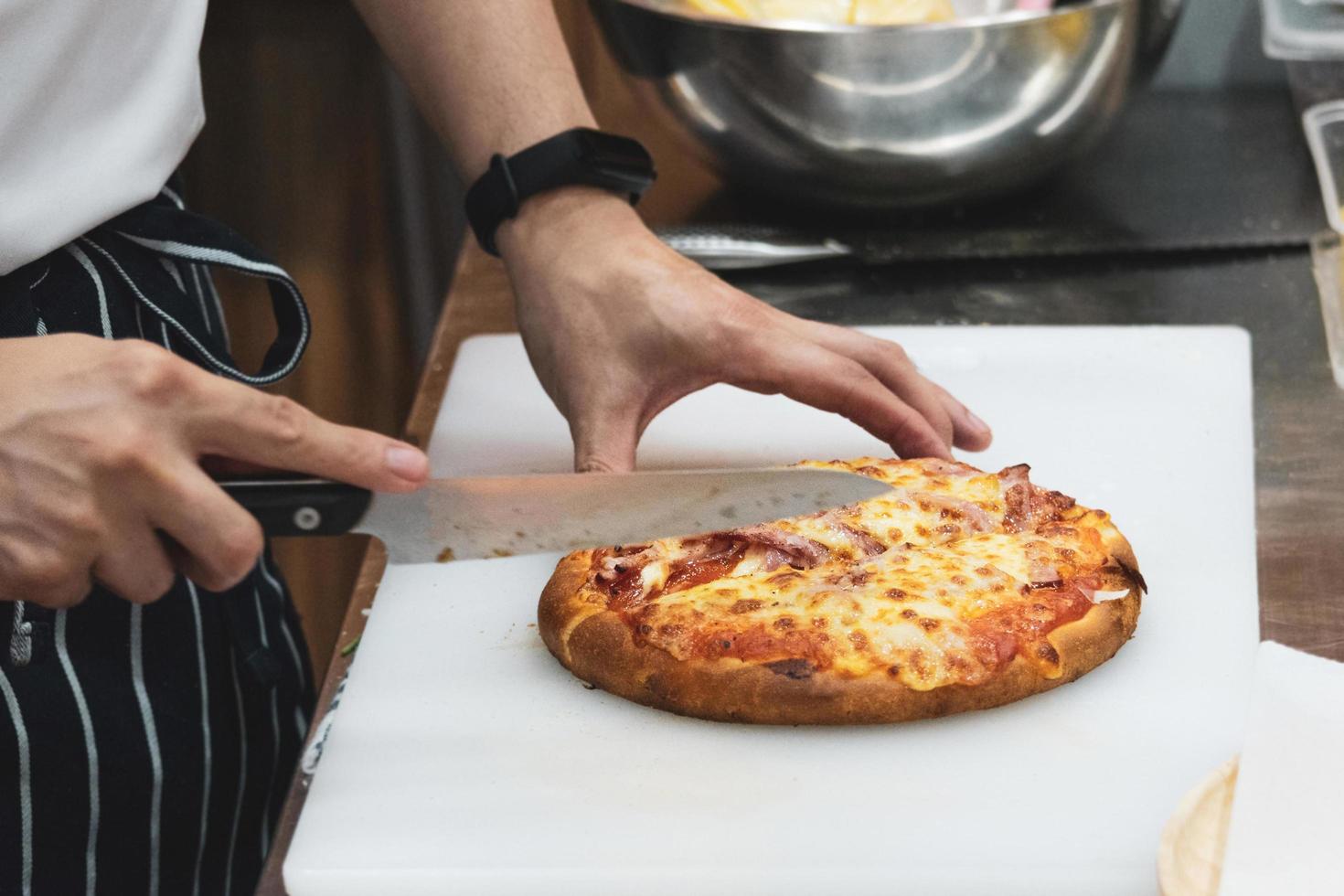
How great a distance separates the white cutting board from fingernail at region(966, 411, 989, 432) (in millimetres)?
65

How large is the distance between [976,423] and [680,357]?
0.25m

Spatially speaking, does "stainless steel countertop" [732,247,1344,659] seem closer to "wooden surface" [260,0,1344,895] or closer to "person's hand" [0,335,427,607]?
"wooden surface" [260,0,1344,895]

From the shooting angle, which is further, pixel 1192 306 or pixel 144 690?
pixel 1192 306

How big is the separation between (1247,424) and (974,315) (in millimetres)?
346

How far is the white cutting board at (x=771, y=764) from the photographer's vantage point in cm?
90

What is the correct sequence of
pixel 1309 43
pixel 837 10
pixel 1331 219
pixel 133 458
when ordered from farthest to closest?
pixel 1309 43, pixel 837 10, pixel 1331 219, pixel 133 458

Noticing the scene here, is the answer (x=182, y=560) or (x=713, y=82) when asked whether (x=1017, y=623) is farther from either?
(x=713, y=82)

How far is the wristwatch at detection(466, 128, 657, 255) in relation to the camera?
132 cm

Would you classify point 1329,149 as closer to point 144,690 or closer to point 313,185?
point 144,690

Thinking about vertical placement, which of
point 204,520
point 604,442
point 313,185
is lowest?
point 313,185

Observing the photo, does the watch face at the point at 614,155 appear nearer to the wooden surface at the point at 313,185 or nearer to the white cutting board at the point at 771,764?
the white cutting board at the point at 771,764

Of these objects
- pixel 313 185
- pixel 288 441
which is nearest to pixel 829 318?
pixel 288 441

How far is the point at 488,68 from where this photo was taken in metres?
1.38

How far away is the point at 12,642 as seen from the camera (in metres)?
1.09
